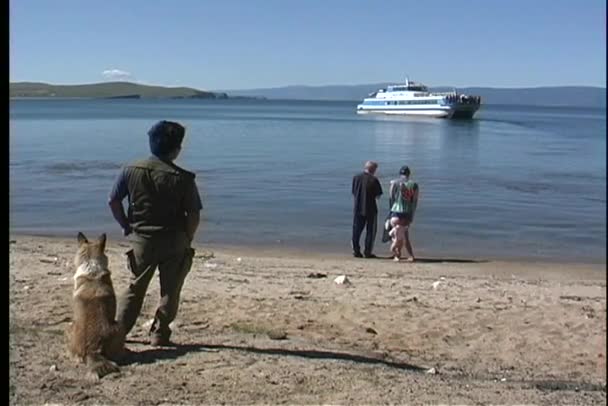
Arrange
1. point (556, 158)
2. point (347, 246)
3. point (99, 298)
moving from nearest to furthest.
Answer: point (99, 298), point (347, 246), point (556, 158)

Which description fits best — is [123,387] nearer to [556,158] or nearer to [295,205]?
[295,205]

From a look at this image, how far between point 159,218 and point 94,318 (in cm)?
83

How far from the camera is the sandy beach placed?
18.6 ft

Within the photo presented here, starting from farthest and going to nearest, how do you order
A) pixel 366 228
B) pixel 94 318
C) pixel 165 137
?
pixel 366 228 → pixel 165 137 → pixel 94 318

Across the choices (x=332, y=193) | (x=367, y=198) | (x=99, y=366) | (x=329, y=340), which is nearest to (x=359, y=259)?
(x=367, y=198)

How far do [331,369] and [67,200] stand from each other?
17612mm

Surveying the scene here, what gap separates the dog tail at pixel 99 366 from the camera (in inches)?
227

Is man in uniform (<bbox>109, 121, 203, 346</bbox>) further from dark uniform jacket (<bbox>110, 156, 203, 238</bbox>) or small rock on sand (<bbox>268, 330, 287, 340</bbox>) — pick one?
small rock on sand (<bbox>268, 330, 287, 340</bbox>)

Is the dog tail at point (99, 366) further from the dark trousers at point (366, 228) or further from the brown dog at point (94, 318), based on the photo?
the dark trousers at point (366, 228)

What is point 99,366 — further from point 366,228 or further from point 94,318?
point 366,228

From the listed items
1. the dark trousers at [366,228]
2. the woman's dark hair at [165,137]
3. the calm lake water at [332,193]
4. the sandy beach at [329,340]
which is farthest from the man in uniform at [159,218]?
the dark trousers at [366,228]

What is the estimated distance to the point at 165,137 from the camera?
623 centimetres

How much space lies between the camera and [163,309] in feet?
21.5
